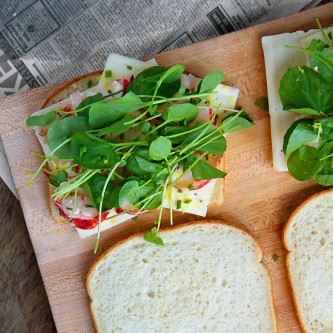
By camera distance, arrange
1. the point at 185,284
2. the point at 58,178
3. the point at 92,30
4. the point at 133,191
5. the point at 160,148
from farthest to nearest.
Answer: the point at 92,30 < the point at 185,284 < the point at 58,178 < the point at 133,191 < the point at 160,148

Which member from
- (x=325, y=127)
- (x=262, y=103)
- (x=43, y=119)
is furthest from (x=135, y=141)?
(x=325, y=127)

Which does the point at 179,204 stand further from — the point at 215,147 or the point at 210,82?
the point at 210,82

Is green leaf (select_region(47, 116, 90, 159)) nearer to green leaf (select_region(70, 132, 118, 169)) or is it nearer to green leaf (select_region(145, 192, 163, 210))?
green leaf (select_region(70, 132, 118, 169))

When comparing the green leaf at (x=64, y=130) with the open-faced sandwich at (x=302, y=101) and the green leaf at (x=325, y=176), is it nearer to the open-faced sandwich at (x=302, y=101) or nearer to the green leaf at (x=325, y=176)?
the open-faced sandwich at (x=302, y=101)

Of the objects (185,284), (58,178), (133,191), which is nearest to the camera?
(133,191)

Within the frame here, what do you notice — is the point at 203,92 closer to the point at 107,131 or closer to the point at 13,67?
the point at 107,131

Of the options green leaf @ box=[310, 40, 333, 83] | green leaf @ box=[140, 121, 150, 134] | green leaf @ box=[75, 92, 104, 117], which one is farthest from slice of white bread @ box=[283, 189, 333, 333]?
green leaf @ box=[75, 92, 104, 117]
